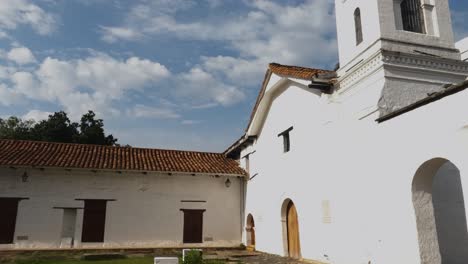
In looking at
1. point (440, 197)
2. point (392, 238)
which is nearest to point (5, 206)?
point (392, 238)

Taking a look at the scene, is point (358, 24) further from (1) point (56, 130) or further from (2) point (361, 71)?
(1) point (56, 130)

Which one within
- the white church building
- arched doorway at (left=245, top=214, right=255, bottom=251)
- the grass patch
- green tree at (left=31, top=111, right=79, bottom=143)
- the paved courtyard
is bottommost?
the grass patch

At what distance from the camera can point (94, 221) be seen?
15008 mm

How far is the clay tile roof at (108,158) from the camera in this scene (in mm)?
14584

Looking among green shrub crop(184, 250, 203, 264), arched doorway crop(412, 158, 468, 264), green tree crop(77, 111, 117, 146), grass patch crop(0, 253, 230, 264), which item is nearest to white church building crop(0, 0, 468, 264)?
arched doorway crop(412, 158, 468, 264)

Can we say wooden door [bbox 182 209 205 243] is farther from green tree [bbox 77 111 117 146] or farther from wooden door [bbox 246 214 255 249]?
green tree [bbox 77 111 117 146]

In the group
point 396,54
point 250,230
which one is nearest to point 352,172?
point 396,54

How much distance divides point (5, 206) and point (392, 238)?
13.8 meters

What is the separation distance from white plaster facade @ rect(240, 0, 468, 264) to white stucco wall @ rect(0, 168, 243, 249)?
4.78 m

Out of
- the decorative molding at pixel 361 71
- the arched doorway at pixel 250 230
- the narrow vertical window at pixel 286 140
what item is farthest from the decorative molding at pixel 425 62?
the arched doorway at pixel 250 230

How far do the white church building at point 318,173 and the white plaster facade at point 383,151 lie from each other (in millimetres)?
30

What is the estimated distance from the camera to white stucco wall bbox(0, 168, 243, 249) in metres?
14.5

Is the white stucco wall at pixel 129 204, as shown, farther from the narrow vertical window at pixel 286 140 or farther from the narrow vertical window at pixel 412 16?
the narrow vertical window at pixel 412 16

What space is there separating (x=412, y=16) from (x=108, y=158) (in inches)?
496
